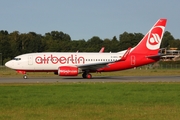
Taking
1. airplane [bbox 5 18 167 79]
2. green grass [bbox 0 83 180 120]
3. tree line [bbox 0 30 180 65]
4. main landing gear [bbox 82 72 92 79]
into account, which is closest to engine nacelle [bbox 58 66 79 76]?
airplane [bbox 5 18 167 79]

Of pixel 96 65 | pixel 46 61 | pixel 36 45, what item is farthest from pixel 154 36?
pixel 36 45

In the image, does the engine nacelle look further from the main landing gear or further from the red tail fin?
the red tail fin

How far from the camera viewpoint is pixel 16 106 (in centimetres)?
1549

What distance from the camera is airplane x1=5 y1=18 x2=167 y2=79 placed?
1594 inches

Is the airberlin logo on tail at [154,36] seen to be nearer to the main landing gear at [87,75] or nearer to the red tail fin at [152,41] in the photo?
the red tail fin at [152,41]

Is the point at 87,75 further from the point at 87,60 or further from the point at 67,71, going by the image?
the point at 67,71

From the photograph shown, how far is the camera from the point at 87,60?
1649 inches

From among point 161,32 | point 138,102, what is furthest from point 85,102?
point 161,32

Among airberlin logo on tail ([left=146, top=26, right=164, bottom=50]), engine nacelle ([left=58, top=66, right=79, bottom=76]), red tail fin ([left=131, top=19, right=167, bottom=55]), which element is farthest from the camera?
airberlin logo on tail ([left=146, top=26, right=164, bottom=50])

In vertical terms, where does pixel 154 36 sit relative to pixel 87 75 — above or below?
above

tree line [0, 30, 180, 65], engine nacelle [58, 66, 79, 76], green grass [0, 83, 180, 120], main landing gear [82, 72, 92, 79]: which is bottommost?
green grass [0, 83, 180, 120]

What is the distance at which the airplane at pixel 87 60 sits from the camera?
4050 centimetres

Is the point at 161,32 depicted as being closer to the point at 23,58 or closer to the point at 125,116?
the point at 23,58

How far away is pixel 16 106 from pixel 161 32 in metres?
30.0
